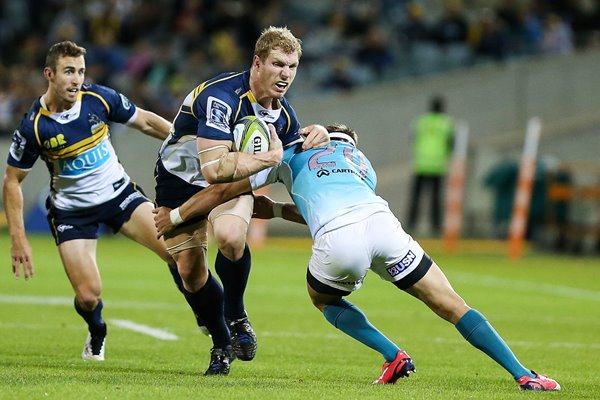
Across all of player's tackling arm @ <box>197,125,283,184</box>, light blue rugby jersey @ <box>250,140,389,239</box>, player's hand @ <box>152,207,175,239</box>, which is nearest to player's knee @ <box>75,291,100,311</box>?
player's hand @ <box>152,207,175,239</box>

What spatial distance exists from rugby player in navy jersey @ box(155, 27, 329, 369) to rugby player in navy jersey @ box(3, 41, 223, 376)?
2.94 ft

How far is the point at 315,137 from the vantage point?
298 inches

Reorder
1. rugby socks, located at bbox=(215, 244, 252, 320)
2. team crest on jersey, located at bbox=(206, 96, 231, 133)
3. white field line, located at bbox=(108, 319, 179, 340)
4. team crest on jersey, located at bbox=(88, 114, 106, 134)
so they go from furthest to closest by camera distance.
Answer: white field line, located at bbox=(108, 319, 179, 340), team crest on jersey, located at bbox=(88, 114, 106, 134), rugby socks, located at bbox=(215, 244, 252, 320), team crest on jersey, located at bbox=(206, 96, 231, 133)

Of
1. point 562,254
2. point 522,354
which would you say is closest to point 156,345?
point 522,354

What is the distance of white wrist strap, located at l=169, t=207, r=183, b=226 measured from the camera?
25.8ft

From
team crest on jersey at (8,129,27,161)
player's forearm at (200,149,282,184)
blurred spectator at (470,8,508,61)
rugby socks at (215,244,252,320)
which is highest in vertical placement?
blurred spectator at (470,8,508,61)

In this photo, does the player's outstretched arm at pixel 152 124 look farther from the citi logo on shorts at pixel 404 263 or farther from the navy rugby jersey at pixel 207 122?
the citi logo on shorts at pixel 404 263

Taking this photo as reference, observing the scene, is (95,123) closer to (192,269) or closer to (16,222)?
(16,222)

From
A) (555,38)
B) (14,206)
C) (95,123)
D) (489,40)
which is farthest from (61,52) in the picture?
(555,38)

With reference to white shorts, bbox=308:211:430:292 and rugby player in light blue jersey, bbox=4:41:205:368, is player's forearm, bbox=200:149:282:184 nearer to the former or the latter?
white shorts, bbox=308:211:430:292

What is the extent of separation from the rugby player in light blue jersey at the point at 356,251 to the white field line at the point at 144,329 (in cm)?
302

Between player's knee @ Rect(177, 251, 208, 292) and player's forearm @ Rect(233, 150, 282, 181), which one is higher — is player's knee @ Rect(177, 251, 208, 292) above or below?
below

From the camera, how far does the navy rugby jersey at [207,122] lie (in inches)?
293

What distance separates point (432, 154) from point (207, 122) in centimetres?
1495
